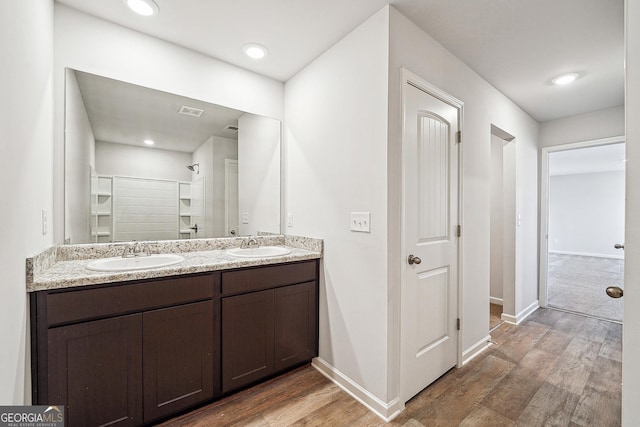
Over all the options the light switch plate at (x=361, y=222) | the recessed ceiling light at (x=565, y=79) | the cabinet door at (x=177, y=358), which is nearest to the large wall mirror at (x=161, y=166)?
the cabinet door at (x=177, y=358)

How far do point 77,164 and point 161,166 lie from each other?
0.49 metres

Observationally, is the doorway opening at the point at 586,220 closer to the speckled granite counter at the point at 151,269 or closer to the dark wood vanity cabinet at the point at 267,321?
the dark wood vanity cabinet at the point at 267,321

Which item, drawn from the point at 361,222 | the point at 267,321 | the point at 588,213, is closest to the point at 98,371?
the point at 267,321

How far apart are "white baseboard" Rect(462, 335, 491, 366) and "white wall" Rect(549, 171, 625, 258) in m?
7.90

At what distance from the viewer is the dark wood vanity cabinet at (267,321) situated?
1732mm

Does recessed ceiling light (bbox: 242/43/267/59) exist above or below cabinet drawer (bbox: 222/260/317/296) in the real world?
above

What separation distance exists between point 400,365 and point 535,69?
8.77 ft

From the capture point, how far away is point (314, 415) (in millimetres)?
1615

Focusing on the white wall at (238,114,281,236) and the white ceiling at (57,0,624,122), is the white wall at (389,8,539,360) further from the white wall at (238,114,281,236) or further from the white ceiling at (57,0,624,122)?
the white wall at (238,114,281,236)

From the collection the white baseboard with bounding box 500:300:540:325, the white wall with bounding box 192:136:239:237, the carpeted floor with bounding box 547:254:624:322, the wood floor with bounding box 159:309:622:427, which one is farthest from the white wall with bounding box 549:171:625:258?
the white wall with bounding box 192:136:239:237

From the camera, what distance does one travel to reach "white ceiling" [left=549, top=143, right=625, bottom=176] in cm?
500

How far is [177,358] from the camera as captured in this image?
5.07 feet

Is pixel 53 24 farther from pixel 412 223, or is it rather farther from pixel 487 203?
pixel 487 203

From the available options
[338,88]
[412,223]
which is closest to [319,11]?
[338,88]
